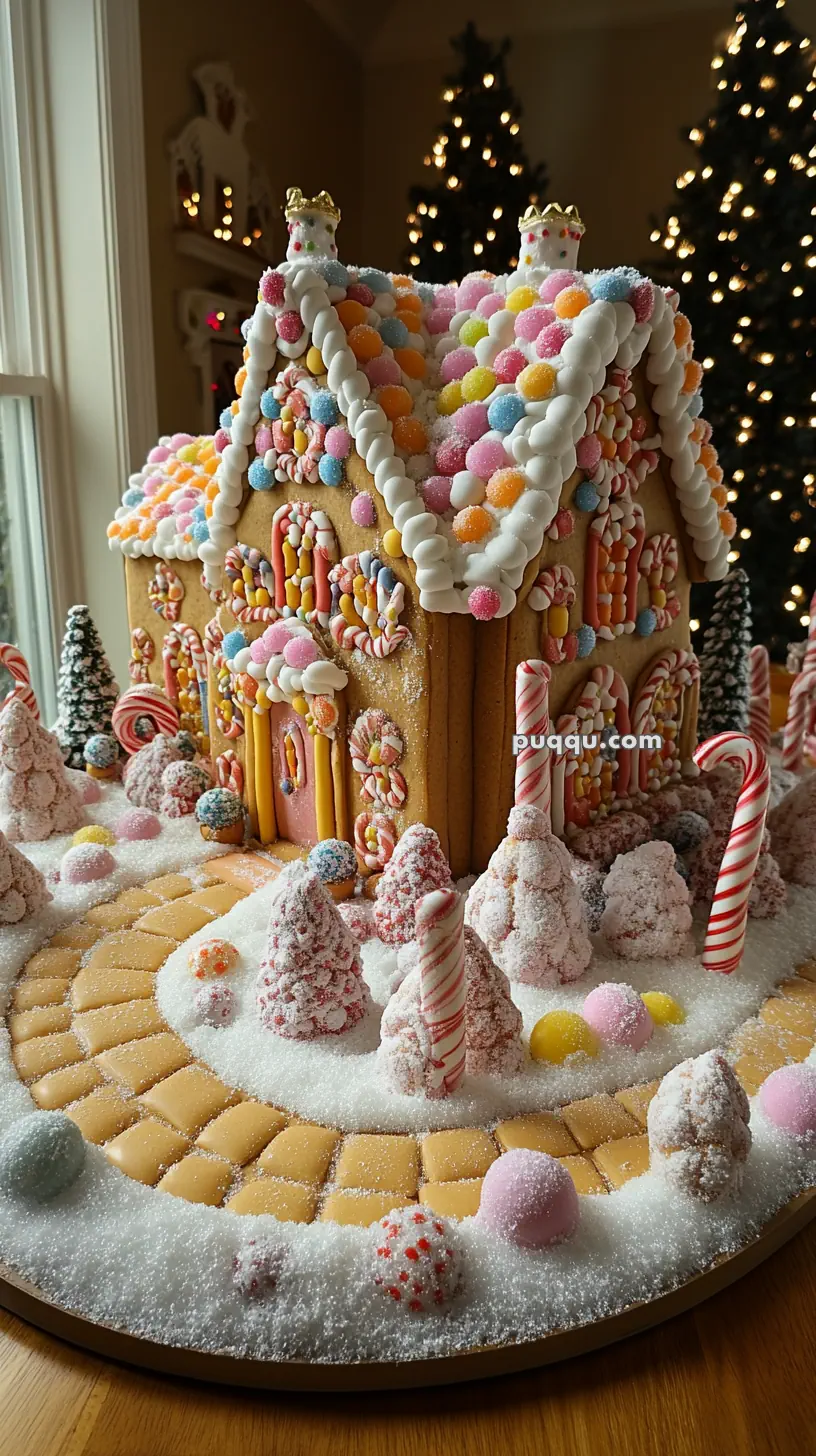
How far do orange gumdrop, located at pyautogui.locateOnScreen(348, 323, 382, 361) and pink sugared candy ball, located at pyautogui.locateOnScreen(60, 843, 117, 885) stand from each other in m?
2.22

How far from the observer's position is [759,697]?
17.3ft

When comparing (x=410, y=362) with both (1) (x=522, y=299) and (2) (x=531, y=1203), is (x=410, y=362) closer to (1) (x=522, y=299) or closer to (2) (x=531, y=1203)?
(1) (x=522, y=299)

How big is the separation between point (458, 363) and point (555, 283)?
18.1 inches

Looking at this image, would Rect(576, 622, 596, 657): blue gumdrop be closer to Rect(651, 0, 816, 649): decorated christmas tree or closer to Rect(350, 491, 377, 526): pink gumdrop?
Rect(350, 491, 377, 526): pink gumdrop

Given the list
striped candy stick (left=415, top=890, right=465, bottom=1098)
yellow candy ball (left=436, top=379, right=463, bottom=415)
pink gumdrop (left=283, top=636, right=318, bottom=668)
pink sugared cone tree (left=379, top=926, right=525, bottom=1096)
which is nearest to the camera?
striped candy stick (left=415, top=890, right=465, bottom=1098)

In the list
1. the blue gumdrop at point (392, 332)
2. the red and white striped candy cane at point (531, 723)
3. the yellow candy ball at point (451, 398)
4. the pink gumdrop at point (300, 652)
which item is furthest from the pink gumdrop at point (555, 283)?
the pink gumdrop at point (300, 652)

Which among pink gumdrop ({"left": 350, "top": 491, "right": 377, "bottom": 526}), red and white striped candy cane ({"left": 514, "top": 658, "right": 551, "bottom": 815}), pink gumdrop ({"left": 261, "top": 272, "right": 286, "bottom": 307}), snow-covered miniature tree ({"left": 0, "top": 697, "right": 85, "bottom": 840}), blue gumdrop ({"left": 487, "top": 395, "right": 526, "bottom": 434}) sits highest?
pink gumdrop ({"left": 261, "top": 272, "right": 286, "bottom": 307})

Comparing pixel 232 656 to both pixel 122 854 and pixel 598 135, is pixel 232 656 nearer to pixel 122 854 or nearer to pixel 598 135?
pixel 122 854

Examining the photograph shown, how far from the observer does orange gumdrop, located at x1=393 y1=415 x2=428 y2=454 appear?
356cm

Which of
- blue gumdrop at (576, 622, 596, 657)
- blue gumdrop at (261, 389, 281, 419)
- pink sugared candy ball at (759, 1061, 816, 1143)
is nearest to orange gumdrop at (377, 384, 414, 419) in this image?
blue gumdrop at (261, 389, 281, 419)

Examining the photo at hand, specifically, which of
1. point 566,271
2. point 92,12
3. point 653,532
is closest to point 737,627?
point 653,532

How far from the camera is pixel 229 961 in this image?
10.6ft

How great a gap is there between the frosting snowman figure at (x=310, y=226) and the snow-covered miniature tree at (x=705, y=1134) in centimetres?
313

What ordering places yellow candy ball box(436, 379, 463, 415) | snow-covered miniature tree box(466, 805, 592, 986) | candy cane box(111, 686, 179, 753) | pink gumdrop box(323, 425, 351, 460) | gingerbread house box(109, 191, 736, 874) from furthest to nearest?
candy cane box(111, 686, 179, 753) → yellow candy ball box(436, 379, 463, 415) → pink gumdrop box(323, 425, 351, 460) → gingerbread house box(109, 191, 736, 874) → snow-covered miniature tree box(466, 805, 592, 986)
